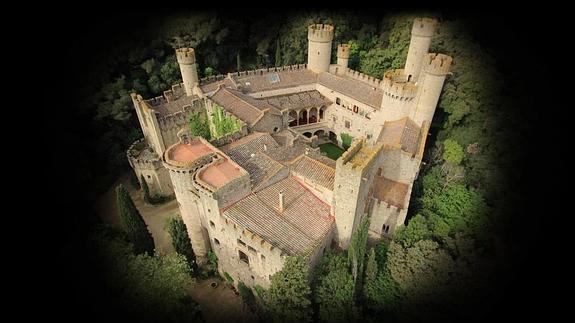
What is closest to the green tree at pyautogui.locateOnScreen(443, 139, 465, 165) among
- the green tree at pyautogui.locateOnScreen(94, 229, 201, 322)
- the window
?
the window

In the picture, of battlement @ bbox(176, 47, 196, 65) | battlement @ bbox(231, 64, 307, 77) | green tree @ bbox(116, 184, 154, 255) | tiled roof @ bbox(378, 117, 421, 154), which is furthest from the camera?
battlement @ bbox(231, 64, 307, 77)

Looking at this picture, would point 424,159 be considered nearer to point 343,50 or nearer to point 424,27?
point 424,27

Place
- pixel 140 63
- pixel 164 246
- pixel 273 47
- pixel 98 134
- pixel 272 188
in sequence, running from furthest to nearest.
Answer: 1. pixel 273 47
2. pixel 140 63
3. pixel 98 134
4. pixel 164 246
5. pixel 272 188

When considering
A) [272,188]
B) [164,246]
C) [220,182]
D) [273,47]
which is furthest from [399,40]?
[164,246]

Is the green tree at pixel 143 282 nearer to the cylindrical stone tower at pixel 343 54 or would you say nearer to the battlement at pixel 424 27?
the battlement at pixel 424 27

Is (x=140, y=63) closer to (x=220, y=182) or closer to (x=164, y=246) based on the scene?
(x=164, y=246)

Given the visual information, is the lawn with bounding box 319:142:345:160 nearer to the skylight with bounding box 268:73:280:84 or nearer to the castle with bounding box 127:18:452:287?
the castle with bounding box 127:18:452:287
